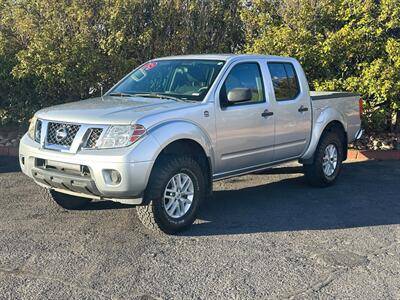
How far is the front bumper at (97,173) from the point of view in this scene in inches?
182

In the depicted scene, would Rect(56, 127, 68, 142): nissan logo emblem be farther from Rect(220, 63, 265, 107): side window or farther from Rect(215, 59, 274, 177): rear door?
Rect(220, 63, 265, 107): side window

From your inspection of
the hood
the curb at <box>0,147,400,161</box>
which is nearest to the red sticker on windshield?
the hood

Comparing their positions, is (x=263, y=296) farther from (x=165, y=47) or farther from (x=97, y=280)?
(x=165, y=47)

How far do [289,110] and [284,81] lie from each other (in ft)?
1.42

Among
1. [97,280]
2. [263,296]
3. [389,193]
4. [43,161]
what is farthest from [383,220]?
[43,161]

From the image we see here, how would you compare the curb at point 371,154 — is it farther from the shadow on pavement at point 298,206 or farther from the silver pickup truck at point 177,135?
the silver pickup truck at point 177,135

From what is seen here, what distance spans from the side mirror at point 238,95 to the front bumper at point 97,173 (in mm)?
1323

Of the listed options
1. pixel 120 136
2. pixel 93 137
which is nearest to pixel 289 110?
pixel 120 136

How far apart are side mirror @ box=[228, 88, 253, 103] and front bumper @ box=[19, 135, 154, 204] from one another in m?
1.32

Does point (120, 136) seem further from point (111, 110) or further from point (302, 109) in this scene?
point (302, 109)

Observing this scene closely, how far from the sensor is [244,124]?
19.1 feet

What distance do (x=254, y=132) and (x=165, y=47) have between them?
5103 mm

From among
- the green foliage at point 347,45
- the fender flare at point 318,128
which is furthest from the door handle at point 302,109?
the green foliage at point 347,45

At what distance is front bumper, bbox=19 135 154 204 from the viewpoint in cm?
463
